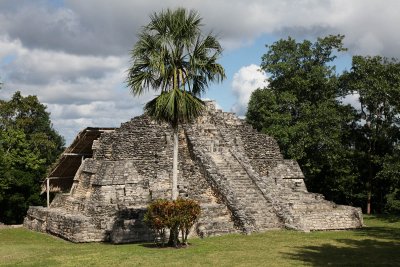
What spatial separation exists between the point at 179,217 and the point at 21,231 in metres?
10.2

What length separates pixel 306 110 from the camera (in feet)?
94.9

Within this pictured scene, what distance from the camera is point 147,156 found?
66.7ft

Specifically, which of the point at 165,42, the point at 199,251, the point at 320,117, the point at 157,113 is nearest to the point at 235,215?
the point at 199,251

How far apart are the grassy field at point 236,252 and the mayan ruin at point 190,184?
35.9 inches

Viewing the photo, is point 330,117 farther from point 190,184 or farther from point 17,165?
point 17,165

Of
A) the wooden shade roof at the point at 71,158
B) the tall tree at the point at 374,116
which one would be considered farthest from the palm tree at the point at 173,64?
the tall tree at the point at 374,116

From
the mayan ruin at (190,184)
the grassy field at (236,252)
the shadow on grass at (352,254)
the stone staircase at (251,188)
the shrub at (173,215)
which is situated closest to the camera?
the shadow on grass at (352,254)

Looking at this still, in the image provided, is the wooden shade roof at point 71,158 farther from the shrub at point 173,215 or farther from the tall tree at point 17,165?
the shrub at point 173,215

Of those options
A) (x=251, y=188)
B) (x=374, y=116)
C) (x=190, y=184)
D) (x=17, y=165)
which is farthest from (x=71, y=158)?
(x=374, y=116)

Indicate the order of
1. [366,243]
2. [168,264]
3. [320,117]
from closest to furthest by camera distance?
[168,264] < [366,243] < [320,117]

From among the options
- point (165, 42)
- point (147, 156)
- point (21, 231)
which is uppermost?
point (165, 42)

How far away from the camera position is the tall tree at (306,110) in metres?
28.5

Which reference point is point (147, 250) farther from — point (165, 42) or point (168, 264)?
point (165, 42)

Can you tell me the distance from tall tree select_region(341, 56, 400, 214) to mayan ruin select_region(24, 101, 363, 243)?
7.95 m
